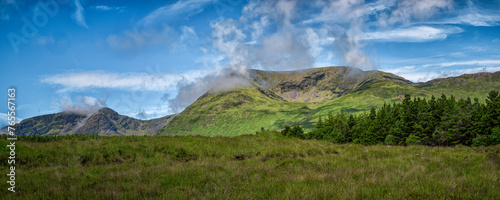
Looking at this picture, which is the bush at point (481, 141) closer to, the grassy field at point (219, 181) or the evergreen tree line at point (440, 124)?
the evergreen tree line at point (440, 124)

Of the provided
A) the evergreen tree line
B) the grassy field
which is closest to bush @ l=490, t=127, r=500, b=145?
Answer: the evergreen tree line

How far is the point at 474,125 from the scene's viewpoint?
53531 millimetres

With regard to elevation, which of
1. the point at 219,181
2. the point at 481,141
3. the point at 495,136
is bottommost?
the point at 481,141

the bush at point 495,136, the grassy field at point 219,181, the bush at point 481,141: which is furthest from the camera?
the bush at point 481,141

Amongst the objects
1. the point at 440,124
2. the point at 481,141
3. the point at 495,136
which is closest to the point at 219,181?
the point at 495,136

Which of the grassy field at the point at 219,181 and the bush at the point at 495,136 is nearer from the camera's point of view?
the grassy field at the point at 219,181

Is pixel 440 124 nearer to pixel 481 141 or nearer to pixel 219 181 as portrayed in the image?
pixel 481 141

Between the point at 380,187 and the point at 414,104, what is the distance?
71110 mm

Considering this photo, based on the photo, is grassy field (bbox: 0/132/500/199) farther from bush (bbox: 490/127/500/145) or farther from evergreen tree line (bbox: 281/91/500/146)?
bush (bbox: 490/127/500/145)

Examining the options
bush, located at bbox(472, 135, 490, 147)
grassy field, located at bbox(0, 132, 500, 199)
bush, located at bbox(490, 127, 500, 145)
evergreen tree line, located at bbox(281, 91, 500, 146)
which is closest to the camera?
grassy field, located at bbox(0, 132, 500, 199)

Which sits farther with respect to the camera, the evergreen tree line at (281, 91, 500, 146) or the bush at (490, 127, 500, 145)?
the evergreen tree line at (281, 91, 500, 146)

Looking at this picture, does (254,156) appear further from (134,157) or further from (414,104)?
(414,104)

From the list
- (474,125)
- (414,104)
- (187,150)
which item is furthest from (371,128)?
(187,150)

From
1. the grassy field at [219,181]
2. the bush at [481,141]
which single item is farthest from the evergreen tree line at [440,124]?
the grassy field at [219,181]
